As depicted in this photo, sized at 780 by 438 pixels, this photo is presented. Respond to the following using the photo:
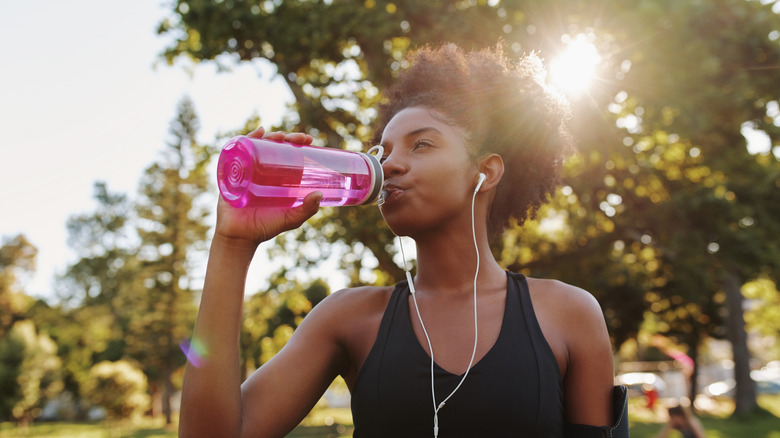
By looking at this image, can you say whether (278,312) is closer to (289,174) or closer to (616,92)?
(616,92)

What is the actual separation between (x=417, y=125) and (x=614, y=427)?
1.10 metres

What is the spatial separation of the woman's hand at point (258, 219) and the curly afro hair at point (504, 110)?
0.66 m

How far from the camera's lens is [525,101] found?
2367 mm

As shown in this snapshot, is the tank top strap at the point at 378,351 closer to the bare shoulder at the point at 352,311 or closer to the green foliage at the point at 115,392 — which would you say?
the bare shoulder at the point at 352,311

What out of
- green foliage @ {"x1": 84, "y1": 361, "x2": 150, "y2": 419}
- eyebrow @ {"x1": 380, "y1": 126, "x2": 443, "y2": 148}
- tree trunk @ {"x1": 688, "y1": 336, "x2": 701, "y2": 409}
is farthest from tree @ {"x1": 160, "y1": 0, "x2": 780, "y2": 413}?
green foliage @ {"x1": 84, "y1": 361, "x2": 150, "y2": 419}

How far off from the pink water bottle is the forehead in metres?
0.17

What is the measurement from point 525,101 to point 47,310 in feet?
189

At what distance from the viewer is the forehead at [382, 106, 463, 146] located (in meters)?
2.05

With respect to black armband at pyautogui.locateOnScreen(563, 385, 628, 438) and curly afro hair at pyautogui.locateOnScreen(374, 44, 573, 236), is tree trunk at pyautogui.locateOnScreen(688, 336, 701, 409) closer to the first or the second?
curly afro hair at pyautogui.locateOnScreen(374, 44, 573, 236)

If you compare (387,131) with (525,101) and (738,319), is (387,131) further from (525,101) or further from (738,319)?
(738,319)

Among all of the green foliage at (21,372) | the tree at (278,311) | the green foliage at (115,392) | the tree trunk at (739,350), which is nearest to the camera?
the tree at (278,311)

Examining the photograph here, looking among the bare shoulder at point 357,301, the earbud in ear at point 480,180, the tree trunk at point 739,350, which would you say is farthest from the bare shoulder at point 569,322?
the tree trunk at point 739,350

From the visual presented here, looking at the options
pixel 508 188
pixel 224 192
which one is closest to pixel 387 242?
pixel 508 188

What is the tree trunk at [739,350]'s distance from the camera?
62.3ft
